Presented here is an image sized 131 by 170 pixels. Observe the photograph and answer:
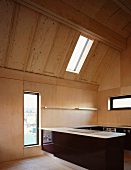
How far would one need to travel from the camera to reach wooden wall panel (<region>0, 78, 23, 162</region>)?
184 inches

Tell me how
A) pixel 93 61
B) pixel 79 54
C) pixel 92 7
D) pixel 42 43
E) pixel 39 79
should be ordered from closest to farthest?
1. pixel 92 7
2. pixel 42 43
3. pixel 39 79
4. pixel 79 54
5. pixel 93 61

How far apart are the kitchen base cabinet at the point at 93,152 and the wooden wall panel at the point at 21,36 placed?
2433 millimetres

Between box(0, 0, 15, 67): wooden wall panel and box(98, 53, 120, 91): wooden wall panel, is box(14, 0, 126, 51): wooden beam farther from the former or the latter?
box(98, 53, 120, 91): wooden wall panel

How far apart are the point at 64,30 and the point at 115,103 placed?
137 inches

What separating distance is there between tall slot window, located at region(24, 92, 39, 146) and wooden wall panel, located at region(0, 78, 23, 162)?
29 cm

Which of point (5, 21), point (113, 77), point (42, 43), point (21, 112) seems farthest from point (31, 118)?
point (113, 77)

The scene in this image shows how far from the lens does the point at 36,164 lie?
4.32 metres

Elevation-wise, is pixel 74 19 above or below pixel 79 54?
above

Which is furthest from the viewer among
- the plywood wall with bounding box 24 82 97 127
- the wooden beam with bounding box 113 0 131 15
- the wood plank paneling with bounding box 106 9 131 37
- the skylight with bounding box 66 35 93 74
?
the skylight with bounding box 66 35 93 74

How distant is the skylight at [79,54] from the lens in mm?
5740

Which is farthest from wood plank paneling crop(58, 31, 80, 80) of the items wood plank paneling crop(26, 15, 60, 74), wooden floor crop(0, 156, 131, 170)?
wooden floor crop(0, 156, 131, 170)

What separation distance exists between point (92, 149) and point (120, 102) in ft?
11.9

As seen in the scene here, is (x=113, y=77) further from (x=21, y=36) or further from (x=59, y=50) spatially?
(x=21, y=36)

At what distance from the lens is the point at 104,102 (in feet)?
23.0
